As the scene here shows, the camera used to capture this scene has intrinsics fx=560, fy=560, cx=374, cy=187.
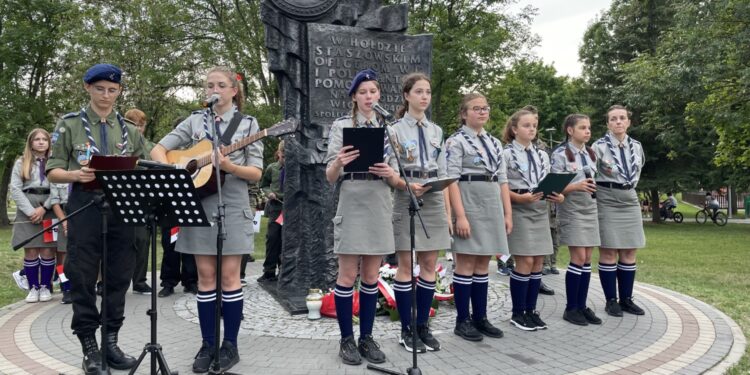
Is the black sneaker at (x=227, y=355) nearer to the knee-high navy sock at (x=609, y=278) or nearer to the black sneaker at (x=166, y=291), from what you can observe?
the black sneaker at (x=166, y=291)

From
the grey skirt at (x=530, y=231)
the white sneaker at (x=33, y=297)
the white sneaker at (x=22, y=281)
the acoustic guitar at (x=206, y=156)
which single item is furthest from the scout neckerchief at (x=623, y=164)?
the white sneaker at (x=22, y=281)

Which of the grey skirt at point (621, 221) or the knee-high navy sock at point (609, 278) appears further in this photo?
the knee-high navy sock at point (609, 278)

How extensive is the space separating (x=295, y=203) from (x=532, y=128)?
2836 mm

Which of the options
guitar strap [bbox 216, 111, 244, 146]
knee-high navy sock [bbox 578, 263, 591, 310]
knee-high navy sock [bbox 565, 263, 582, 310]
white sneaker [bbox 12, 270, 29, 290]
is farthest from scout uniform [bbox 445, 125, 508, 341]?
white sneaker [bbox 12, 270, 29, 290]

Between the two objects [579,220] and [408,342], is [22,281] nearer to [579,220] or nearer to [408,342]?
[408,342]

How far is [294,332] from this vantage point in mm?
5367

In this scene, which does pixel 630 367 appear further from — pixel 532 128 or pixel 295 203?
pixel 295 203

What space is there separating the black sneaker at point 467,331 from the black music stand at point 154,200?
8.44 feet

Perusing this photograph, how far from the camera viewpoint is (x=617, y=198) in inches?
237

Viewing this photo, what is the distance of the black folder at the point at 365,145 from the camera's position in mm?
3896

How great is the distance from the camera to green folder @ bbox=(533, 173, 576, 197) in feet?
17.0

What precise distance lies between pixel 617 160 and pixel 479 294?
2.17 metres

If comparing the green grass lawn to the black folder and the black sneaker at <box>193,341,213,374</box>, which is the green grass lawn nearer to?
the black folder

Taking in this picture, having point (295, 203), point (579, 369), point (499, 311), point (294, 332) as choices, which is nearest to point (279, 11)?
point (295, 203)
